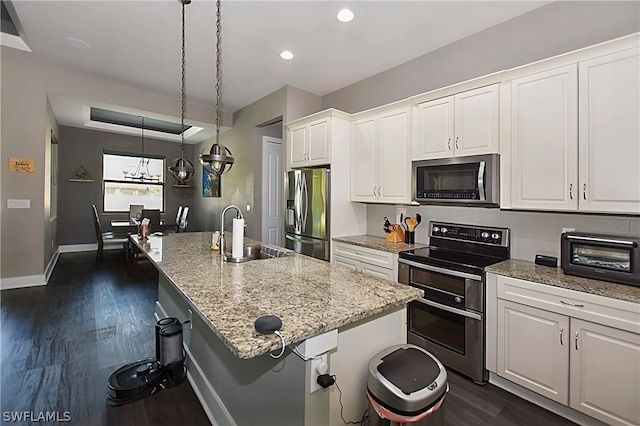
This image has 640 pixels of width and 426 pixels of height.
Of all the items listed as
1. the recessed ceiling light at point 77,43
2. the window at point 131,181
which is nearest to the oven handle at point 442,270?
the recessed ceiling light at point 77,43

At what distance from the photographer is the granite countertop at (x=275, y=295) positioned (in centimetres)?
107

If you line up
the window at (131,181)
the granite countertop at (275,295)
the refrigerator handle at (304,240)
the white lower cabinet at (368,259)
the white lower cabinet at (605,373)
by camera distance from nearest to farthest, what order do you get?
the granite countertop at (275,295)
the white lower cabinet at (605,373)
the white lower cabinet at (368,259)
the refrigerator handle at (304,240)
the window at (131,181)

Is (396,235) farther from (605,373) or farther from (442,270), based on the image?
(605,373)

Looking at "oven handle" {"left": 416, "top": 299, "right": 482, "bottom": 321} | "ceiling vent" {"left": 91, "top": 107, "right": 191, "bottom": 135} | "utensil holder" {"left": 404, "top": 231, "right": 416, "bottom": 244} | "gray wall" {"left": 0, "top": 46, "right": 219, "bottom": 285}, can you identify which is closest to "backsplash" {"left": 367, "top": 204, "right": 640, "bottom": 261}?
"utensil holder" {"left": 404, "top": 231, "right": 416, "bottom": 244}

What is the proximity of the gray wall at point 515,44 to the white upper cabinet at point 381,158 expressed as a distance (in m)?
0.51

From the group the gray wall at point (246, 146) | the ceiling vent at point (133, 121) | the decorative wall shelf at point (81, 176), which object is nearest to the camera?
the gray wall at point (246, 146)

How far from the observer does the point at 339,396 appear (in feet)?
4.48

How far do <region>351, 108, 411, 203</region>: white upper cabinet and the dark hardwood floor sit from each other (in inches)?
71.5

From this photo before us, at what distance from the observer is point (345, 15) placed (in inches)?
106

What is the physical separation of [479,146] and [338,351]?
2.09 meters

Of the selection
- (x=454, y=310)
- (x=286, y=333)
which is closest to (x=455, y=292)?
(x=454, y=310)

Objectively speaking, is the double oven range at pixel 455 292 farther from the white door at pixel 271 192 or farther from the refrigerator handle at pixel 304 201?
the white door at pixel 271 192

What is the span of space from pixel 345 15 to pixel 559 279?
2.68 meters

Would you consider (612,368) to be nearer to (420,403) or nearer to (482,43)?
(420,403)
